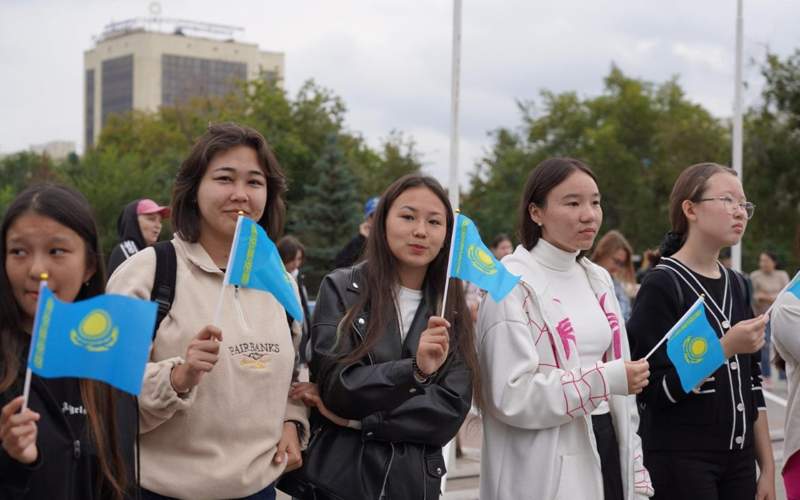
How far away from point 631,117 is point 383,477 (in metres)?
55.0

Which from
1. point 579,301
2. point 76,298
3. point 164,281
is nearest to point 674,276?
point 579,301

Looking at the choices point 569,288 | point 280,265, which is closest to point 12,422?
point 280,265

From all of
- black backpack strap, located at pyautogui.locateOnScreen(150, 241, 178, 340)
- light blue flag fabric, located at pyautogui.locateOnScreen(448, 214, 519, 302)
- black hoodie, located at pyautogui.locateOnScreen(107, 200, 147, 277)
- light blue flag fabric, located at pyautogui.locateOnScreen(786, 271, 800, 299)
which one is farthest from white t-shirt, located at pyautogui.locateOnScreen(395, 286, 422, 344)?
black hoodie, located at pyautogui.locateOnScreen(107, 200, 147, 277)

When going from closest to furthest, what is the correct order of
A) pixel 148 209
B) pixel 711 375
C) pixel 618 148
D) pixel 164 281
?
pixel 164 281, pixel 711 375, pixel 148 209, pixel 618 148

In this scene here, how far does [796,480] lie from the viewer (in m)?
4.90

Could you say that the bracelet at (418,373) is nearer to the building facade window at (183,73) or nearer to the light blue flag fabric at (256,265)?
the light blue flag fabric at (256,265)

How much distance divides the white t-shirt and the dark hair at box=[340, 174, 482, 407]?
0.04m

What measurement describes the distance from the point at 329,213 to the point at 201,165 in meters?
35.9

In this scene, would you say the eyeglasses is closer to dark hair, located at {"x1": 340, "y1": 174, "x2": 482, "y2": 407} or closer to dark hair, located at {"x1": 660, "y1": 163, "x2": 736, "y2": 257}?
dark hair, located at {"x1": 660, "y1": 163, "x2": 736, "y2": 257}

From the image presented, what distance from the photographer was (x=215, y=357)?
3.24 meters

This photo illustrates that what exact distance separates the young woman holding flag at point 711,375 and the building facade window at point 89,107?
514 feet

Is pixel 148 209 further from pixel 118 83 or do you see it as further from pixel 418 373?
pixel 118 83

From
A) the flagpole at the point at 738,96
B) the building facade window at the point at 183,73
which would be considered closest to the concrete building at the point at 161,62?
the building facade window at the point at 183,73

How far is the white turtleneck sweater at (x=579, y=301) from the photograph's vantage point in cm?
430
